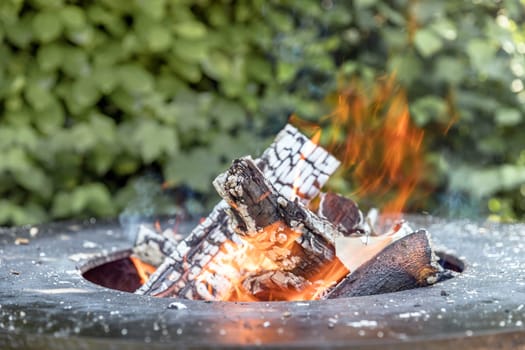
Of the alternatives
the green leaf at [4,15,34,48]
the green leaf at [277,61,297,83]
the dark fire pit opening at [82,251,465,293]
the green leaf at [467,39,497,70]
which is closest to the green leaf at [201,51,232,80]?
the green leaf at [277,61,297,83]

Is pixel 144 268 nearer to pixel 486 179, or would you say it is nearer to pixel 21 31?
pixel 21 31

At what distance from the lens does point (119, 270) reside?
204cm

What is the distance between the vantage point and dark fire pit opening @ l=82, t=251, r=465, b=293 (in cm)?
186

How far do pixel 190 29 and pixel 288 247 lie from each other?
202 cm

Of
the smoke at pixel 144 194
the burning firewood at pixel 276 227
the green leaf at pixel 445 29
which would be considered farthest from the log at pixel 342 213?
the green leaf at pixel 445 29

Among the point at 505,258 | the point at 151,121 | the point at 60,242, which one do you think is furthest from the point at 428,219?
the point at 151,121

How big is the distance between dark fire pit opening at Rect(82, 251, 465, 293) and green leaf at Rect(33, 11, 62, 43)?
1.54 m

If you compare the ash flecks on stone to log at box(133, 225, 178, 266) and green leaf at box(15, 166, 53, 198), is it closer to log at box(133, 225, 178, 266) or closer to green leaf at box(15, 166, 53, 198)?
log at box(133, 225, 178, 266)

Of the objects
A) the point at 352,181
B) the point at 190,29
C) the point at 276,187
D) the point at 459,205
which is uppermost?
the point at 190,29

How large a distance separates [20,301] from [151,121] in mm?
2109

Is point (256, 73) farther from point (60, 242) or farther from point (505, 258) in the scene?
point (505, 258)

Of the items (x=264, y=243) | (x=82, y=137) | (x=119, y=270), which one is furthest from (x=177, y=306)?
(x=82, y=137)

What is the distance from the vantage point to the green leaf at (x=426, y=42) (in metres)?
3.48

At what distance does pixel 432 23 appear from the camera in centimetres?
362
